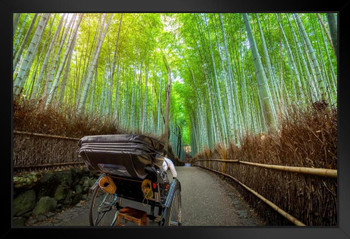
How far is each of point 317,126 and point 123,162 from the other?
137cm

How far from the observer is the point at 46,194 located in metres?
1.84

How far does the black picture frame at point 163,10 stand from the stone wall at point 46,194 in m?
0.47

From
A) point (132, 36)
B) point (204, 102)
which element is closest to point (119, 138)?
point (132, 36)

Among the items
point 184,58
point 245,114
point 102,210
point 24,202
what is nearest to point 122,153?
point 102,210

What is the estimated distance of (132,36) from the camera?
18.6ft

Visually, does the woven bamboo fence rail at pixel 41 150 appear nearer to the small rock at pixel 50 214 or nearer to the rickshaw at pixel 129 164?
the small rock at pixel 50 214

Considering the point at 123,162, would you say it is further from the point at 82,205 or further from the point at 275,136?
the point at 82,205

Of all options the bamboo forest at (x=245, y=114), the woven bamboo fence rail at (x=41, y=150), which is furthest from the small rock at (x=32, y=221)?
the woven bamboo fence rail at (x=41, y=150)

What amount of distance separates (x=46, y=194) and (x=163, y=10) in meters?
2.14

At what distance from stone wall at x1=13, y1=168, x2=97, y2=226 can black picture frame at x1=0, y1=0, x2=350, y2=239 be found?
0.47 meters

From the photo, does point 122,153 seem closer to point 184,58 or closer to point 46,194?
point 46,194

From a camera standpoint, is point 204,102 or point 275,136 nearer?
point 275,136

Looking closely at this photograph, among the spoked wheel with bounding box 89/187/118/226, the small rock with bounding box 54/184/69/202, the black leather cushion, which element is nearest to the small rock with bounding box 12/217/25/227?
the small rock with bounding box 54/184/69/202

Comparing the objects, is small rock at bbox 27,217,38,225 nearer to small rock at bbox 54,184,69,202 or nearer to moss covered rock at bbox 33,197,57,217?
moss covered rock at bbox 33,197,57,217
